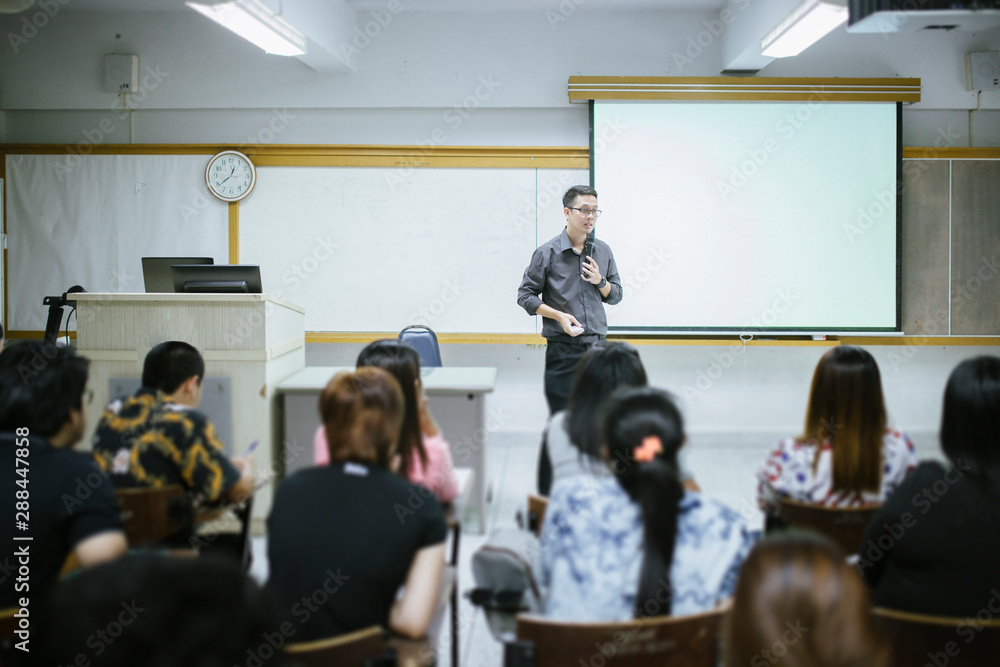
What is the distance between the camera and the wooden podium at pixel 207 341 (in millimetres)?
3275

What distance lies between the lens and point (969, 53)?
16.2ft

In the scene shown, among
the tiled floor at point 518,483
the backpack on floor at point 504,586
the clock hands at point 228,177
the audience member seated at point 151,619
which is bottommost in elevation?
the tiled floor at point 518,483

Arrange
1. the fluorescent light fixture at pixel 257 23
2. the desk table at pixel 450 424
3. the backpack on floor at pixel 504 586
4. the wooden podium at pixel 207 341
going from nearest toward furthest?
1. the backpack on floor at pixel 504 586
2. the wooden podium at pixel 207 341
3. the desk table at pixel 450 424
4. the fluorescent light fixture at pixel 257 23

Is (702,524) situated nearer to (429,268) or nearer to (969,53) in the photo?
(429,268)

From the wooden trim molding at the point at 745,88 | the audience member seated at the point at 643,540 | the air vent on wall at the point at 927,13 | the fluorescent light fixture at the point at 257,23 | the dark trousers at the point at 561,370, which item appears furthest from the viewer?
the wooden trim molding at the point at 745,88

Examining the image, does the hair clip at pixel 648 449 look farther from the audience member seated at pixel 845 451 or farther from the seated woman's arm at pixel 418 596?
the audience member seated at pixel 845 451

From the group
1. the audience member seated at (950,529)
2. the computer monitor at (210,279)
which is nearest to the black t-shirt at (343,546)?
the audience member seated at (950,529)

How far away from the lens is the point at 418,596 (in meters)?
1.38

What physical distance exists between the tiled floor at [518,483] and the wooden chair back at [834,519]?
103cm

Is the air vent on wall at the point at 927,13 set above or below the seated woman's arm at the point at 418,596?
above

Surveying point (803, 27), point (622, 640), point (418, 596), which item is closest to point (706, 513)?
point (622, 640)

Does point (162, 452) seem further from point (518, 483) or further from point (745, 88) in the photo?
point (745, 88)

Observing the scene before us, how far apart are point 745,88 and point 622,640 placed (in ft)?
14.6

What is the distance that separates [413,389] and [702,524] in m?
1.15
